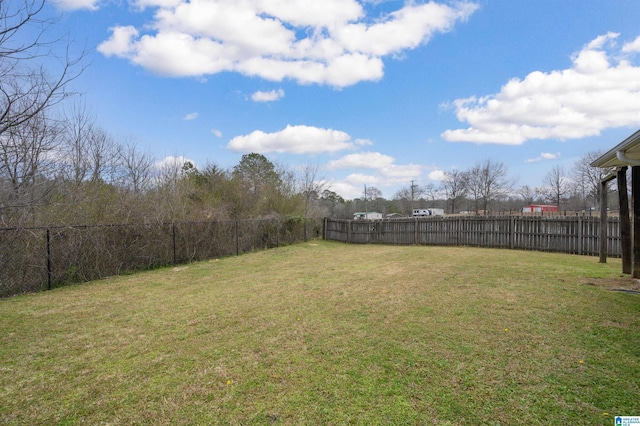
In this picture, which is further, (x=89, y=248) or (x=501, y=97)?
(x=501, y=97)

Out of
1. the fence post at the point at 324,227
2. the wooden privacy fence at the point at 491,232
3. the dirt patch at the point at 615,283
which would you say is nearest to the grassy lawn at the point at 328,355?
the dirt patch at the point at 615,283

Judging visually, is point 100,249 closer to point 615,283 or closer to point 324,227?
point 615,283

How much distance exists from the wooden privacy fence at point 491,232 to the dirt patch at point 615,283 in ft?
15.7

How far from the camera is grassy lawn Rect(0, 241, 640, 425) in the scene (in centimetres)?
211

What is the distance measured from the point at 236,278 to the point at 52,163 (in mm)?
5135

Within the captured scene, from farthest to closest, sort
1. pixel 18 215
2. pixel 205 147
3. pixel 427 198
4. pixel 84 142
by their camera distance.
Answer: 1. pixel 427 198
2. pixel 205 147
3. pixel 84 142
4. pixel 18 215

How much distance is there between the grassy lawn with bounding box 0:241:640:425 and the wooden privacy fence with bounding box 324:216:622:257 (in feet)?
17.6

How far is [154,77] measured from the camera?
9898 mm

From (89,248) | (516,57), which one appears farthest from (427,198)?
(89,248)

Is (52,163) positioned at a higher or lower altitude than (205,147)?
lower

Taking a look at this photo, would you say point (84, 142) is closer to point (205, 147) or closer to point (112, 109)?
point (112, 109)

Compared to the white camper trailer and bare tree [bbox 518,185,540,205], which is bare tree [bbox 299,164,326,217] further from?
bare tree [bbox 518,185,540,205]

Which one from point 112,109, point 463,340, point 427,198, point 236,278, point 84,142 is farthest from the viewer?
point 427,198
